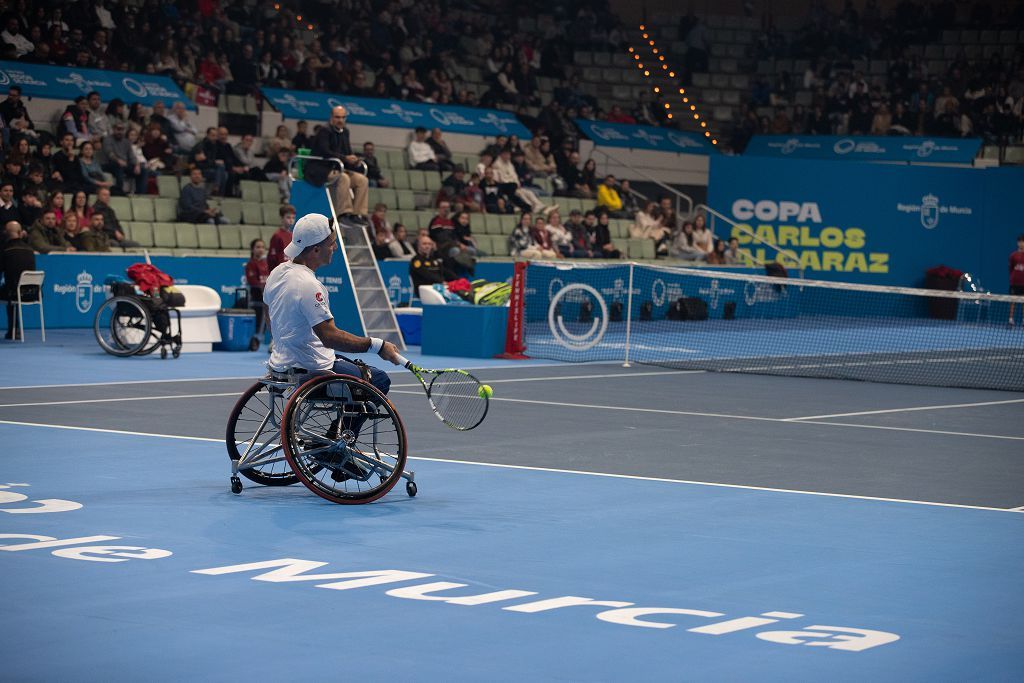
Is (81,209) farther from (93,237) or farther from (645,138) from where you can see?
(645,138)

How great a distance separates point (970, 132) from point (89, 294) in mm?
23644

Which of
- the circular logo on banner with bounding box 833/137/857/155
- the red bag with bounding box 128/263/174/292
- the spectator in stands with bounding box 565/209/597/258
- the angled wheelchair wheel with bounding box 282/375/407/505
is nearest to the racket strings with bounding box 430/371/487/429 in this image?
the angled wheelchair wheel with bounding box 282/375/407/505

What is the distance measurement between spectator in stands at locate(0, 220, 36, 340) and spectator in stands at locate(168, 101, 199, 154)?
19.7ft

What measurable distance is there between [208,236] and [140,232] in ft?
4.18

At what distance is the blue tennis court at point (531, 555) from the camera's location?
20.0 ft

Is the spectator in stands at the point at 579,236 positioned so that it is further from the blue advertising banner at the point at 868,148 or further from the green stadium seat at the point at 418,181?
the blue advertising banner at the point at 868,148

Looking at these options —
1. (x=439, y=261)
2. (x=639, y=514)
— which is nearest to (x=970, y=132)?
(x=439, y=261)

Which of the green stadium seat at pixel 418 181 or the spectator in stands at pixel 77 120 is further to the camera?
the green stadium seat at pixel 418 181

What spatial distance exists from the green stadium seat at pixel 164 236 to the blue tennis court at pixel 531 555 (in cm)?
1067

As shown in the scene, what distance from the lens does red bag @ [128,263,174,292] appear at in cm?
2028

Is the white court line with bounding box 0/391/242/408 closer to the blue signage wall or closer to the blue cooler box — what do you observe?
the blue cooler box

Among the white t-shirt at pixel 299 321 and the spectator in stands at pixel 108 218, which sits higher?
the spectator in stands at pixel 108 218

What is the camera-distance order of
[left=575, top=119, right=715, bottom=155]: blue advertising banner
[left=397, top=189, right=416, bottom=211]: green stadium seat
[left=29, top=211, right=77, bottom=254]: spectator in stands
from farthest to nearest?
[left=575, top=119, right=715, bottom=155]: blue advertising banner → [left=397, top=189, right=416, bottom=211]: green stadium seat → [left=29, top=211, right=77, bottom=254]: spectator in stands

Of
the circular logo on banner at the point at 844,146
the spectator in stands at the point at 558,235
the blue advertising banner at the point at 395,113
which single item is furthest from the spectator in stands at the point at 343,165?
the circular logo on banner at the point at 844,146
